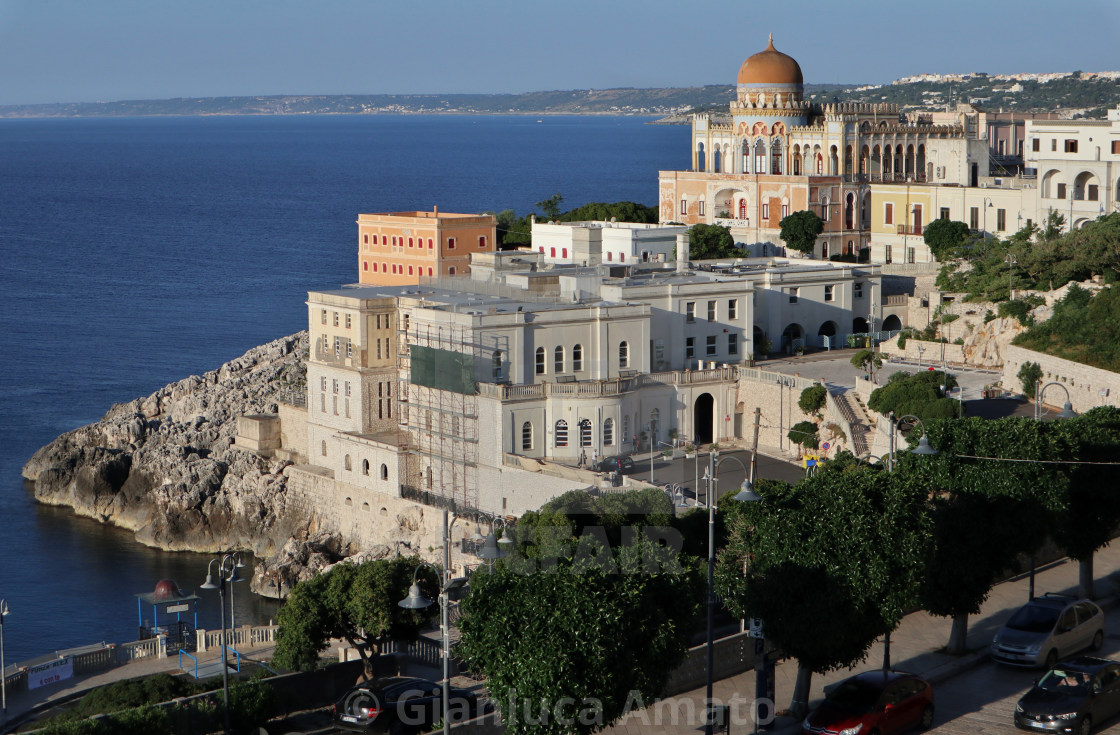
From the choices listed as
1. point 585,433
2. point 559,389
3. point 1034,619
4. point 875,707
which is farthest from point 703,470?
point 875,707

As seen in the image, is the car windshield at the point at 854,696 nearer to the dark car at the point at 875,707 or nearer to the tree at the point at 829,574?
the dark car at the point at 875,707

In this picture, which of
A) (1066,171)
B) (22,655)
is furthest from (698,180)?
(22,655)

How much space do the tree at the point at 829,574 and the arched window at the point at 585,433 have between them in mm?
22573

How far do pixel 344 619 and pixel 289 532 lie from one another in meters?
23.7

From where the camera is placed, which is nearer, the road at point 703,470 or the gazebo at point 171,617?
the gazebo at point 171,617

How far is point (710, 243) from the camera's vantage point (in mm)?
68250

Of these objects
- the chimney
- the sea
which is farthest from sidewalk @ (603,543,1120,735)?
the chimney

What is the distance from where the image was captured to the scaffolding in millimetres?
48844

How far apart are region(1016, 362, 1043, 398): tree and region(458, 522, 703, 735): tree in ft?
88.3

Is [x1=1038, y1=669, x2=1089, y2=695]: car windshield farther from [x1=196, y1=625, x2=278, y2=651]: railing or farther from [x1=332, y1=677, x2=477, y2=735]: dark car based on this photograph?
[x1=196, y1=625, x2=278, y2=651]: railing

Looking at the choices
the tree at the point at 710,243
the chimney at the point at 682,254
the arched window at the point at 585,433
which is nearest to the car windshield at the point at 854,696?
the arched window at the point at 585,433

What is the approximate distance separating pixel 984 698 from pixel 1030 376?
23.2 meters

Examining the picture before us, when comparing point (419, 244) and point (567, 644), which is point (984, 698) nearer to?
point (567, 644)

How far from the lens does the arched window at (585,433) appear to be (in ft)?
159
